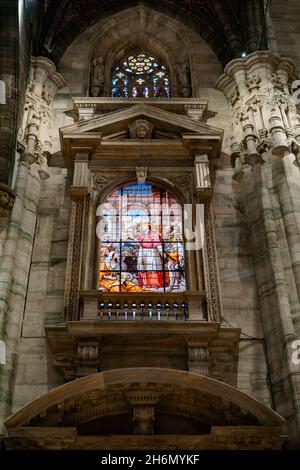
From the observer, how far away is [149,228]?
42.2ft

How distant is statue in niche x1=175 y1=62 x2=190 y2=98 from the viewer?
16.1 meters

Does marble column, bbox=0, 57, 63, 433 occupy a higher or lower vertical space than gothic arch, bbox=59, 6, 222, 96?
lower

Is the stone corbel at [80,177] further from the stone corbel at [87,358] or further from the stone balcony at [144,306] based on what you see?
the stone corbel at [87,358]

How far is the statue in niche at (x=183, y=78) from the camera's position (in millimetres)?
16062

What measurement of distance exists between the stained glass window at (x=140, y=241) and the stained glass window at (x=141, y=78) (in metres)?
3.97

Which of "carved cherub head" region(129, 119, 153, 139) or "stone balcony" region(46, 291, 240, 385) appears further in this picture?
"carved cherub head" region(129, 119, 153, 139)

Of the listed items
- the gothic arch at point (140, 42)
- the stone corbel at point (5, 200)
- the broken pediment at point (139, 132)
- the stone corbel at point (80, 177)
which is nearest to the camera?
the stone corbel at point (5, 200)

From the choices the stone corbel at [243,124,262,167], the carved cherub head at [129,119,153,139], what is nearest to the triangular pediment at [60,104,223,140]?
the carved cherub head at [129,119,153,139]

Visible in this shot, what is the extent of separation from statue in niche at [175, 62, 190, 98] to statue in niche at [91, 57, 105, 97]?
6.72 ft

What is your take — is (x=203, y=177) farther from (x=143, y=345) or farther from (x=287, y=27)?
(x=287, y=27)

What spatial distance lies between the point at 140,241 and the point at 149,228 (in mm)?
401

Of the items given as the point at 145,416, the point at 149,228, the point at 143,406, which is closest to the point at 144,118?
the point at 149,228

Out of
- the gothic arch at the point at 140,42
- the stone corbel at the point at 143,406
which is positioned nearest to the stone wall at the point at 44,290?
the stone corbel at the point at 143,406

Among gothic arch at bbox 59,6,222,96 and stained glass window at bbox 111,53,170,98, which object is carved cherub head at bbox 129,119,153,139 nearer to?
stained glass window at bbox 111,53,170,98
